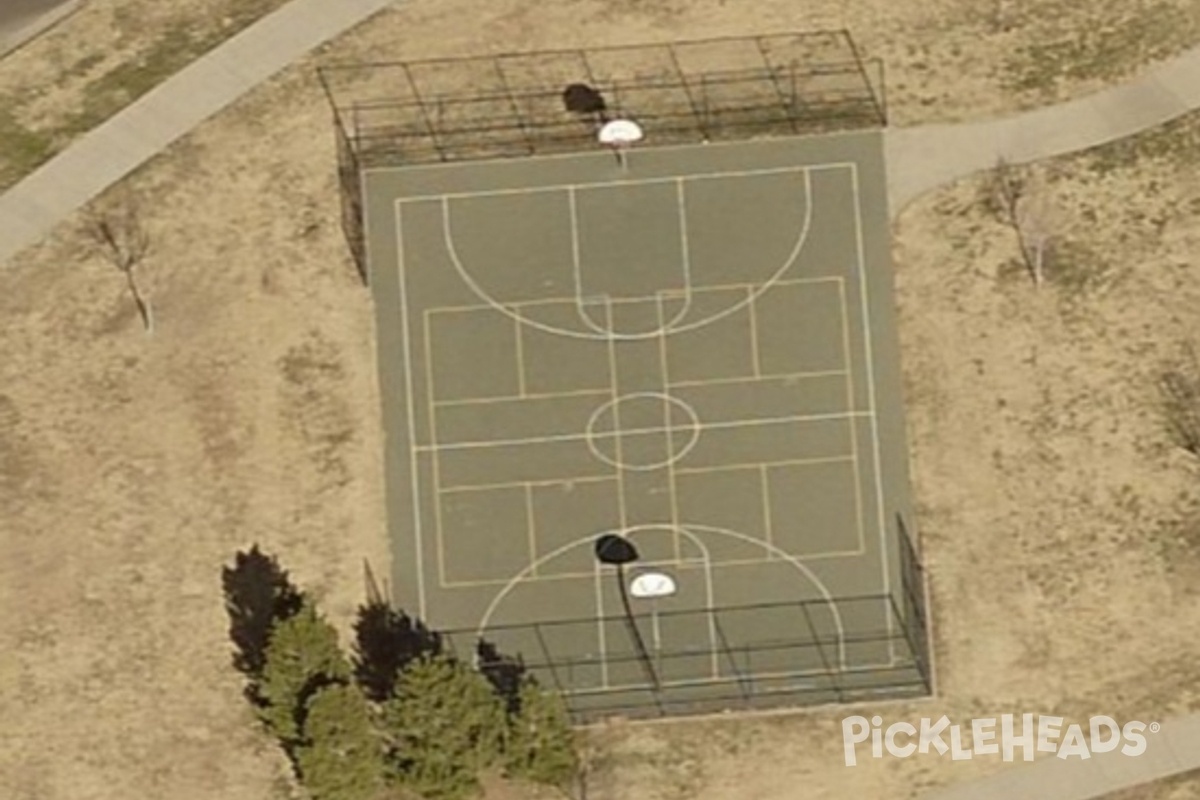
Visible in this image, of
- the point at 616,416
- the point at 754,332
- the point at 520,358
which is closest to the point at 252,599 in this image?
the point at 520,358

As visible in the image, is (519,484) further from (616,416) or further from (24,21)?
(24,21)

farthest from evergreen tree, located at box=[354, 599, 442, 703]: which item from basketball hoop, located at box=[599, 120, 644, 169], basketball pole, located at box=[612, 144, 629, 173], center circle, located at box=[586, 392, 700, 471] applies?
basketball hoop, located at box=[599, 120, 644, 169]

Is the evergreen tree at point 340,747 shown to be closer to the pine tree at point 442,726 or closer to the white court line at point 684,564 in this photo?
the pine tree at point 442,726

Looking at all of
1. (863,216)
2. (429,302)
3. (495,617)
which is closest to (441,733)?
(495,617)

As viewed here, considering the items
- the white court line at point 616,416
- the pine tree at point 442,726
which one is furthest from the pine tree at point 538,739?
the white court line at point 616,416

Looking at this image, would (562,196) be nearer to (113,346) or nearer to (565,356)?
(565,356)
